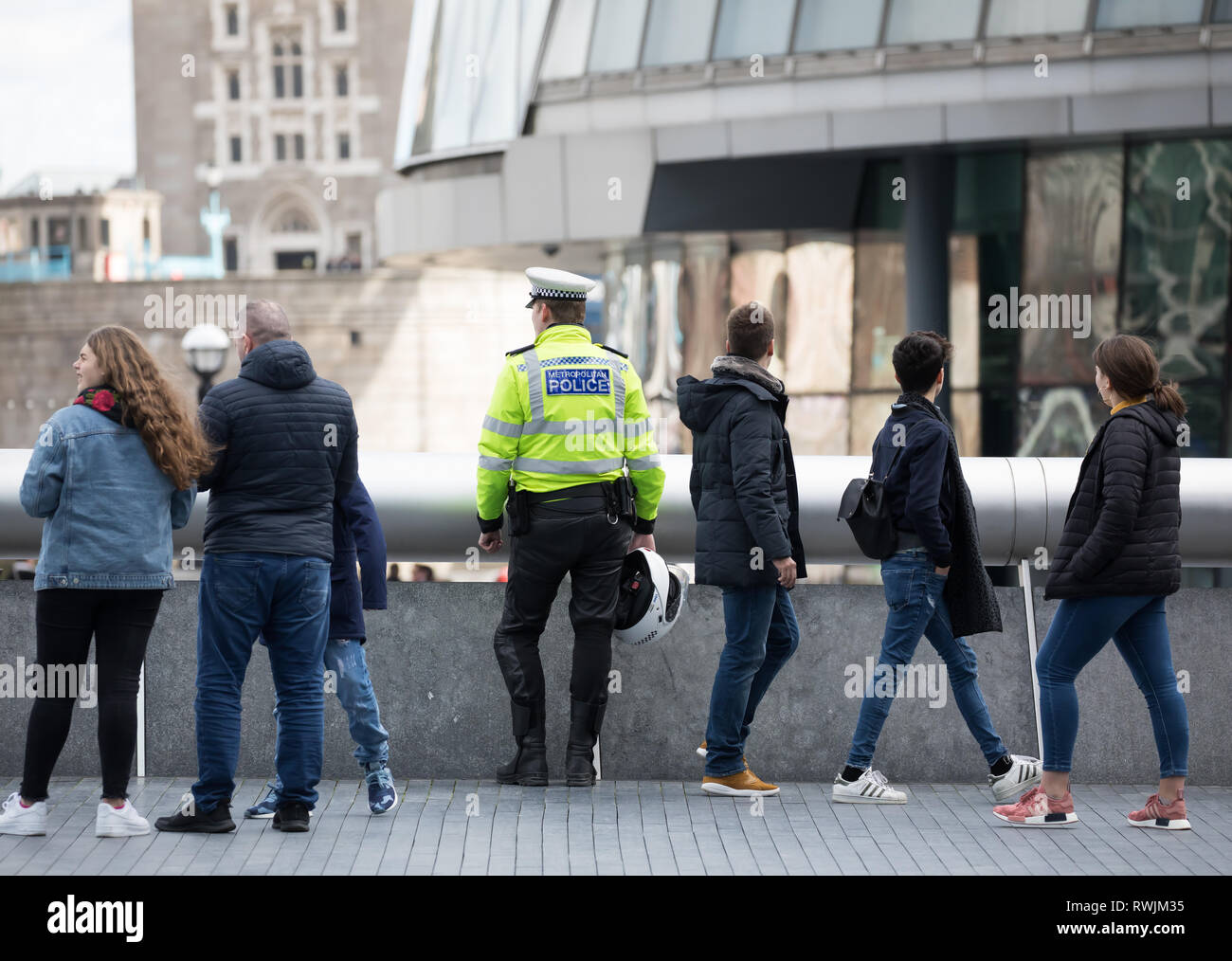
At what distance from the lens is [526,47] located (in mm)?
22656

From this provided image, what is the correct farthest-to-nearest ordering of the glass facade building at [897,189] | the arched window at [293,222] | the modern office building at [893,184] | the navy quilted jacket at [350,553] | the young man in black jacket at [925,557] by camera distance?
1. the arched window at [293,222]
2. the glass facade building at [897,189]
3. the modern office building at [893,184]
4. the young man in black jacket at [925,557]
5. the navy quilted jacket at [350,553]

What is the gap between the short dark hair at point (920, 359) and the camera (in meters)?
6.31

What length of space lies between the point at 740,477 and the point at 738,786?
3.95ft

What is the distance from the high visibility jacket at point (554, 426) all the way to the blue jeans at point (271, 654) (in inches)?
32.8

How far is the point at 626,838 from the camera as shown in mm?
5836

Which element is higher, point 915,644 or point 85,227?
point 85,227

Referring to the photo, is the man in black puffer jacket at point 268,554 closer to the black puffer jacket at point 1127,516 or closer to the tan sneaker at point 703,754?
the tan sneaker at point 703,754

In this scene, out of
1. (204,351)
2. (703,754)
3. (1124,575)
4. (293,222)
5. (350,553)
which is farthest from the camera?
(293,222)

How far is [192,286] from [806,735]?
2213 inches

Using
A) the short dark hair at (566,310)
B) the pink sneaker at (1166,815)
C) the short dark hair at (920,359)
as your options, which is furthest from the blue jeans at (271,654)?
the pink sneaker at (1166,815)

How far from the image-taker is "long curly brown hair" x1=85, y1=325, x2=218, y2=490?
5.67m

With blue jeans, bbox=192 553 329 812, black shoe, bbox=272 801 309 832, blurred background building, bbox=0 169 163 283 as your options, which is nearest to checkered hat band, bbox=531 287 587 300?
blue jeans, bbox=192 553 329 812

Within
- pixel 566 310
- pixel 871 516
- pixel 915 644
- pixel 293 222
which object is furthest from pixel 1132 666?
pixel 293 222

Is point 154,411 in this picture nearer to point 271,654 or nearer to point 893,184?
point 271,654
